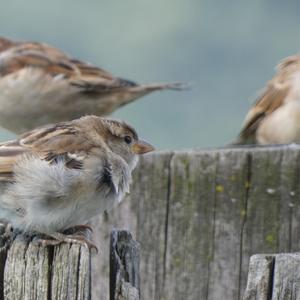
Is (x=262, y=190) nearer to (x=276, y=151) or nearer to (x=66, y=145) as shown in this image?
(x=276, y=151)

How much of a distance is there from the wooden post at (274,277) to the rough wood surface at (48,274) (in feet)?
1.55

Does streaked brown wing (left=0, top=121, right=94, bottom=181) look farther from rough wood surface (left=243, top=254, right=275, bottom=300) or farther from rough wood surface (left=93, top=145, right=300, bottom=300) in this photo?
rough wood surface (left=243, top=254, right=275, bottom=300)

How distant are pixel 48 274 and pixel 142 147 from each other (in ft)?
5.77

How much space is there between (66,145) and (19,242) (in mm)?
1058

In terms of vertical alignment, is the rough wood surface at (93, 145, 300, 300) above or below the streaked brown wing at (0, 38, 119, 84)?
below

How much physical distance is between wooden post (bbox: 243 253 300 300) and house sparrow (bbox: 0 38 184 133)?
645 centimetres

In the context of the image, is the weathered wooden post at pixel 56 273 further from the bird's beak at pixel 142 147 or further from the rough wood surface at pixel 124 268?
the bird's beak at pixel 142 147

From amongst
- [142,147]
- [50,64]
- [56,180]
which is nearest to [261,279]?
[56,180]

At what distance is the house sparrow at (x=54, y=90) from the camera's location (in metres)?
9.12

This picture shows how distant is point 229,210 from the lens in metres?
4.26

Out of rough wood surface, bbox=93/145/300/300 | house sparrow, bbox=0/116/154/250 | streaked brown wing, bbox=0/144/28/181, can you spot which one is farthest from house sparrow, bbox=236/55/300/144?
streaked brown wing, bbox=0/144/28/181

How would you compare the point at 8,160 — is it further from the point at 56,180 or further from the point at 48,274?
the point at 48,274

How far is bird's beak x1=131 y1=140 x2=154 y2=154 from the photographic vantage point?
4.47 meters

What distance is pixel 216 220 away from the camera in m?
4.25
